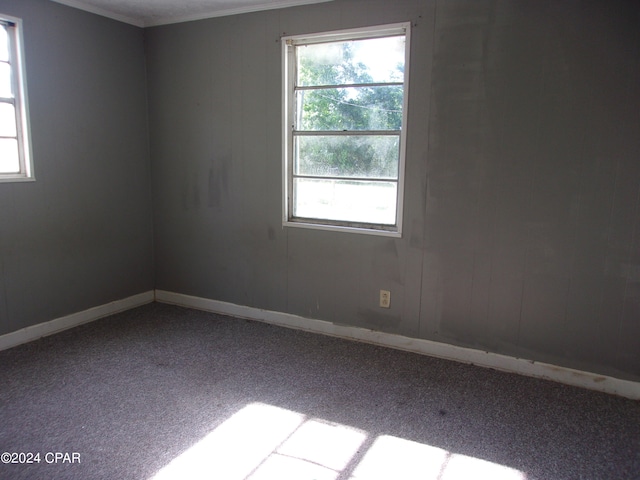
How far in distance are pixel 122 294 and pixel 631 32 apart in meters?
3.92

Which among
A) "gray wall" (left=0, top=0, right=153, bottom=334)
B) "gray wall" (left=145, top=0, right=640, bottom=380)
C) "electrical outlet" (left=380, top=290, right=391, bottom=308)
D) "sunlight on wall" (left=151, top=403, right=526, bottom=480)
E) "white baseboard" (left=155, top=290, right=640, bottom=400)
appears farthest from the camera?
"electrical outlet" (left=380, top=290, right=391, bottom=308)

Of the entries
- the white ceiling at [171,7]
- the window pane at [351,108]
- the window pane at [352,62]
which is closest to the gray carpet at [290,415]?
the window pane at [351,108]

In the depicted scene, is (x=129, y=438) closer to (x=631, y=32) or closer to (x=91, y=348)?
(x=91, y=348)

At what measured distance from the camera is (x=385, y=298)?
3273mm

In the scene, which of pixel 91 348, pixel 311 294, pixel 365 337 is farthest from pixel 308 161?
pixel 91 348

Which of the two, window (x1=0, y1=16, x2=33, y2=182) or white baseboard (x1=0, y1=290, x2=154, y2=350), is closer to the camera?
window (x1=0, y1=16, x2=33, y2=182)

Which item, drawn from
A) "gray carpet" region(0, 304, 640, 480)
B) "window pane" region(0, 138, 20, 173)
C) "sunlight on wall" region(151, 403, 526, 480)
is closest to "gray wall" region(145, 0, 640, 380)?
"gray carpet" region(0, 304, 640, 480)

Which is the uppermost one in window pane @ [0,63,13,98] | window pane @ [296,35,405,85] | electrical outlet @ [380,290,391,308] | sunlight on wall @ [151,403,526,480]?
window pane @ [296,35,405,85]

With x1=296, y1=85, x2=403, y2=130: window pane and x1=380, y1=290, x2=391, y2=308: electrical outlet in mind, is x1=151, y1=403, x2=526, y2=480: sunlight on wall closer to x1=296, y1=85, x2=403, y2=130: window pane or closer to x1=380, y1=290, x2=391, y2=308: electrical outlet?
x1=380, y1=290, x2=391, y2=308: electrical outlet

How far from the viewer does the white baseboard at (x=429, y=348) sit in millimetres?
2703

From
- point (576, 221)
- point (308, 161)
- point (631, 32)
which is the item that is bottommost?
point (576, 221)

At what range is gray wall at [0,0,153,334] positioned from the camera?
3.16 m

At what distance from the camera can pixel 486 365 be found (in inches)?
118

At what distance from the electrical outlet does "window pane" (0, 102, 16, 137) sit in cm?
270
